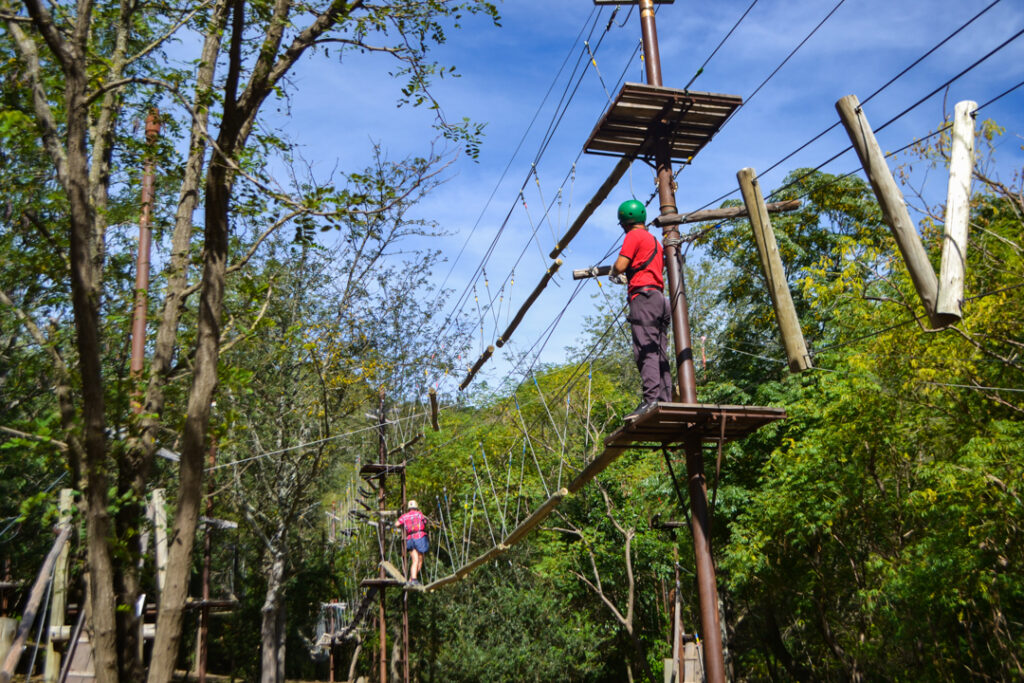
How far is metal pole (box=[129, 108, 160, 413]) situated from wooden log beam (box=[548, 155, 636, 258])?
3670mm

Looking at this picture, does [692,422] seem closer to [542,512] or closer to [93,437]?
[542,512]

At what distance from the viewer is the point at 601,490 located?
20.0 metres

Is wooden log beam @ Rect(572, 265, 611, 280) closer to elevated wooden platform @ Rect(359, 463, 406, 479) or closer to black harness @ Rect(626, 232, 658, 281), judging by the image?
black harness @ Rect(626, 232, 658, 281)

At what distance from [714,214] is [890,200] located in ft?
7.75

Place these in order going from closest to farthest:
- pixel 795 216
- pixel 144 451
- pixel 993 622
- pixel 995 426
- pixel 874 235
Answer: pixel 144 451
pixel 995 426
pixel 993 622
pixel 874 235
pixel 795 216

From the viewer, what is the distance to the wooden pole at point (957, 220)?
3342 mm

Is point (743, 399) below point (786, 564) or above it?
above

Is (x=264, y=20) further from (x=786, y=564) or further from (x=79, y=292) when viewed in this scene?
(x=786, y=564)

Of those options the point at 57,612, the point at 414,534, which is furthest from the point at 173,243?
the point at 414,534

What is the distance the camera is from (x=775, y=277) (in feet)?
14.0

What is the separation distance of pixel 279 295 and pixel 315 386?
2.19 meters

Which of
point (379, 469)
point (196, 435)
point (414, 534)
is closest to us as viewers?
point (196, 435)

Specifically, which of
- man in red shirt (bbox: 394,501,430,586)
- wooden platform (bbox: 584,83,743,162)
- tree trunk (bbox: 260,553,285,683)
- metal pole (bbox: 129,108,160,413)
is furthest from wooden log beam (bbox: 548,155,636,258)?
tree trunk (bbox: 260,553,285,683)

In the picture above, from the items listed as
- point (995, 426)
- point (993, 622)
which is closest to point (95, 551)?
point (995, 426)
